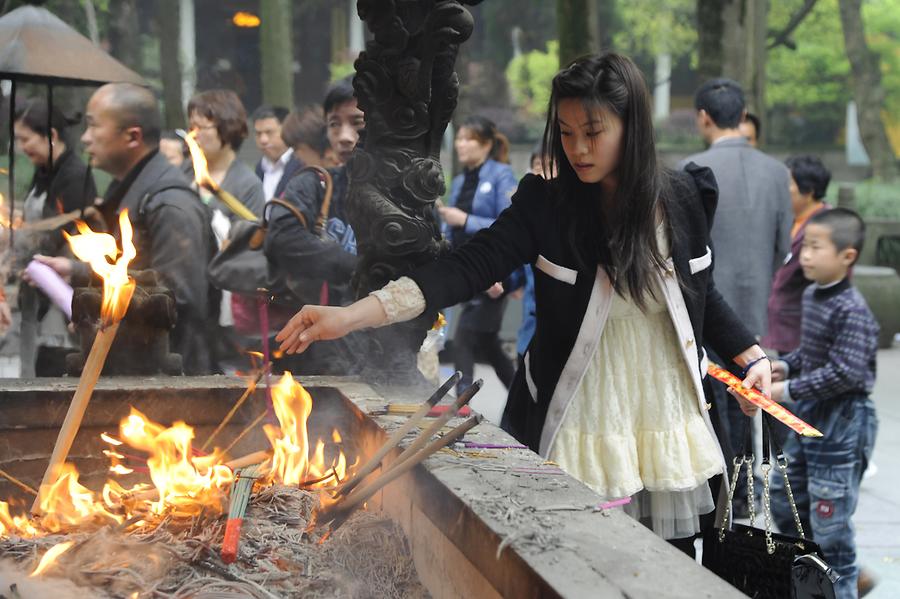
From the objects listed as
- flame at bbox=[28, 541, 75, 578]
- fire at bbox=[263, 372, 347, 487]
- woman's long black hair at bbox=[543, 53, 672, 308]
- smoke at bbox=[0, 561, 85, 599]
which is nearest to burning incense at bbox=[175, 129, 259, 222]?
fire at bbox=[263, 372, 347, 487]

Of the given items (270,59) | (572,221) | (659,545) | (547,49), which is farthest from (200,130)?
(547,49)

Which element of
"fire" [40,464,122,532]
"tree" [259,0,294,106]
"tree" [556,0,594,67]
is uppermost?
"tree" [259,0,294,106]

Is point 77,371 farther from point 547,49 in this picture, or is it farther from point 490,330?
point 547,49

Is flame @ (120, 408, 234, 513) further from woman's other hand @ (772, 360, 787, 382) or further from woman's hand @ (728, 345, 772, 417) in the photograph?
woman's other hand @ (772, 360, 787, 382)

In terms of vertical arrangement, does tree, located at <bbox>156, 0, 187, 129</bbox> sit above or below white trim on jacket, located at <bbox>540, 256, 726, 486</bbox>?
above

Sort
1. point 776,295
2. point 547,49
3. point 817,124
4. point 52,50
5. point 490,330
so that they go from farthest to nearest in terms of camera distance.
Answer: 1. point 817,124
2. point 547,49
3. point 490,330
4. point 776,295
5. point 52,50

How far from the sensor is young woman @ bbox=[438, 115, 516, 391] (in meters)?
7.38

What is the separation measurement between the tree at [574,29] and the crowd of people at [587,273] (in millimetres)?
3805

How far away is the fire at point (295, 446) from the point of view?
10.5 feet

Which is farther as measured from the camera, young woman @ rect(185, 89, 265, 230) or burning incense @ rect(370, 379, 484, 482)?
young woman @ rect(185, 89, 265, 230)

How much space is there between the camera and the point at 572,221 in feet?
10.2

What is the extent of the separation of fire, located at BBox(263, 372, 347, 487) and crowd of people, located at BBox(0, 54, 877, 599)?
196 mm

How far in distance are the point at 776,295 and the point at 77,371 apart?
3609mm

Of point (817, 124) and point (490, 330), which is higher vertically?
point (817, 124)
